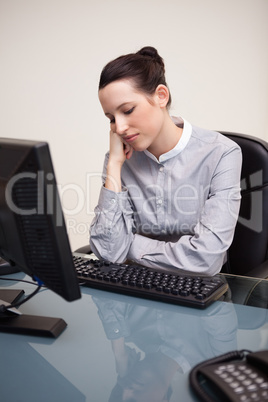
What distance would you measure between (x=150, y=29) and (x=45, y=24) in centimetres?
68

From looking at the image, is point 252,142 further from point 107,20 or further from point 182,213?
point 107,20

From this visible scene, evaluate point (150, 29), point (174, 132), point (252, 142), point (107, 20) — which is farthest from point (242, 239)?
point (107, 20)

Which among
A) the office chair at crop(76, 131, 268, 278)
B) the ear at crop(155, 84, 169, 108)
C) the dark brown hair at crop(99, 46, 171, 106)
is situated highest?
the dark brown hair at crop(99, 46, 171, 106)

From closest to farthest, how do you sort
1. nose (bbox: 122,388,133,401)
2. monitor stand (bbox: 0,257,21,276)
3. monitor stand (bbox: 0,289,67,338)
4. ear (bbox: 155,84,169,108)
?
nose (bbox: 122,388,133,401) < monitor stand (bbox: 0,289,67,338) < monitor stand (bbox: 0,257,21,276) < ear (bbox: 155,84,169,108)

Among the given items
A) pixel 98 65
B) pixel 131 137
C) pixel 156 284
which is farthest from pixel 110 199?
pixel 98 65

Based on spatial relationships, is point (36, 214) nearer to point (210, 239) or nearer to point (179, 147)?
point (210, 239)

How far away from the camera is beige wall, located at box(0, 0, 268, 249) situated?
240cm

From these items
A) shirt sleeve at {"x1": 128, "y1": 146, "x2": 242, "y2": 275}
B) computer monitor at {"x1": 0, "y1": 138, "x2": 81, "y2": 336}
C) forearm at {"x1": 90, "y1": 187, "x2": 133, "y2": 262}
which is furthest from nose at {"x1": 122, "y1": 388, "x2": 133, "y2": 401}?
forearm at {"x1": 90, "y1": 187, "x2": 133, "y2": 262}

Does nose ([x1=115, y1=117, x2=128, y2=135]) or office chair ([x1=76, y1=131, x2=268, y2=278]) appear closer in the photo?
nose ([x1=115, y1=117, x2=128, y2=135])

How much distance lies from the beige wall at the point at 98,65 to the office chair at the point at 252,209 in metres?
1.03

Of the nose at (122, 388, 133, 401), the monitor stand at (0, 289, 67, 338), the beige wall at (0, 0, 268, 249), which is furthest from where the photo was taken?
the beige wall at (0, 0, 268, 249)

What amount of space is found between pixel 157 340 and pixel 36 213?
0.34 meters

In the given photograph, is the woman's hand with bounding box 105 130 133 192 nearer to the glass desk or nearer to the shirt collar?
the shirt collar

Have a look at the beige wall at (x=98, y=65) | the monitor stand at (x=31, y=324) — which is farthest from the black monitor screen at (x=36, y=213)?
the beige wall at (x=98, y=65)
